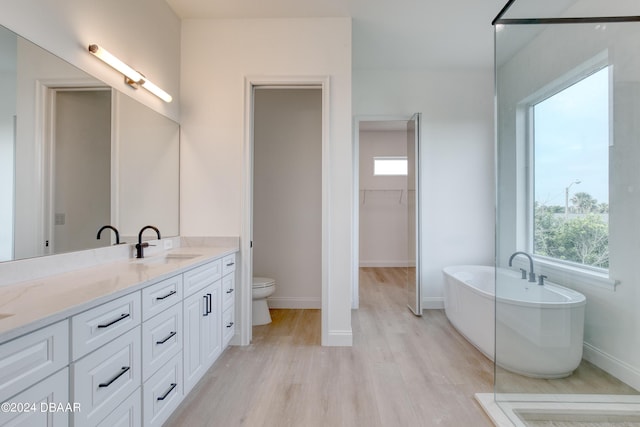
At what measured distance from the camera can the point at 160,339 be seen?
4.69ft

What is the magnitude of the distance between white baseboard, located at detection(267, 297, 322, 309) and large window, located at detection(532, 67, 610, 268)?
2364mm

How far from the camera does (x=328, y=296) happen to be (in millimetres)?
2533

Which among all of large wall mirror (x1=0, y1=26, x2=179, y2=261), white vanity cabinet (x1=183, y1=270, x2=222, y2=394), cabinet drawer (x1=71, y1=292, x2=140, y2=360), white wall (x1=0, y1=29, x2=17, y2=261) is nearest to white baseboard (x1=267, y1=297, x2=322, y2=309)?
white vanity cabinet (x1=183, y1=270, x2=222, y2=394)

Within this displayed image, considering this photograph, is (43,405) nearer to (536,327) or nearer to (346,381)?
(346,381)

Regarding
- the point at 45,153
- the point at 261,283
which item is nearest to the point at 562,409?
the point at 261,283

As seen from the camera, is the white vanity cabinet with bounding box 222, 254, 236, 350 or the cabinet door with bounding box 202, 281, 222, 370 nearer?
the cabinet door with bounding box 202, 281, 222, 370

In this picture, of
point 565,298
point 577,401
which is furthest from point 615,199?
point 577,401

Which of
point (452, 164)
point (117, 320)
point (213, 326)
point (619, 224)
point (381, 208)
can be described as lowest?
point (213, 326)

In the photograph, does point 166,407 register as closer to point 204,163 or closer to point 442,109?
point 204,163

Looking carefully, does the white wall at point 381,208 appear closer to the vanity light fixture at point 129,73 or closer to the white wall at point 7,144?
the vanity light fixture at point 129,73

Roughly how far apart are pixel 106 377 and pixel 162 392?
448 millimetres

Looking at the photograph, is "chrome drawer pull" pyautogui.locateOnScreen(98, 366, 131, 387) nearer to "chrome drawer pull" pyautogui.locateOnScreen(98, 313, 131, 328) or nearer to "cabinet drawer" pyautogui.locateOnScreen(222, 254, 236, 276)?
"chrome drawer pull" pyautogui.locateOnScreen(98, 313, 131, 328)

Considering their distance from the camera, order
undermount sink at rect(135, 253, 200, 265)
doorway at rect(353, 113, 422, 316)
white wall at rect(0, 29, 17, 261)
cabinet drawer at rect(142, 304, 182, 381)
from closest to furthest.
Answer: white wall at rect(0, 29, 17, 261)
cabinet drawer at rect(142, 304, 182, 381)
undermount sink at rect(135, 253, 200, 265)
doorway at rect(353, 113, 422, 316)

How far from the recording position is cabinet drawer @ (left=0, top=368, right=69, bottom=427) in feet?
2.51
